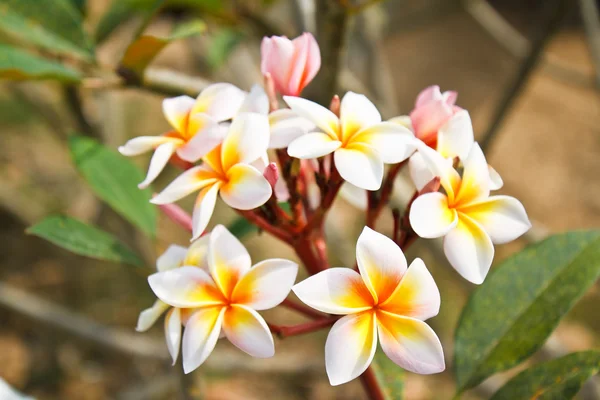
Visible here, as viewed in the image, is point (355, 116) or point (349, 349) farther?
point (355, 116)

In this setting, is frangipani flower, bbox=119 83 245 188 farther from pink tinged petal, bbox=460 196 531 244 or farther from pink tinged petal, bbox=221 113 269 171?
pink tinged petal, bbox=460 196 531 244

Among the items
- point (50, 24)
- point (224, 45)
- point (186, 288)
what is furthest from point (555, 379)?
point (224, 45)

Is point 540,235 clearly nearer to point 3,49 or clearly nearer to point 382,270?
point 382,270

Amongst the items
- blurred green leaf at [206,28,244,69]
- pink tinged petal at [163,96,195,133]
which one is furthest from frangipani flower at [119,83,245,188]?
blurred green leaf at [206,28,244,69]

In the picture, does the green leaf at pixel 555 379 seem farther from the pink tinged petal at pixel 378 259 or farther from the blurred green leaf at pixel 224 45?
the blurred green leaf at pixel 224 45

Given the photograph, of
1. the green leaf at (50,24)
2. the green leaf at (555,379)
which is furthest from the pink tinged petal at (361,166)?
the green leaf at (50,24)

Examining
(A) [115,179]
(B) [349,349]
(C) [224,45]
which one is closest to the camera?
(B) [349,349]

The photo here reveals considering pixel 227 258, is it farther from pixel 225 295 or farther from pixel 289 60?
pixel 289 60
